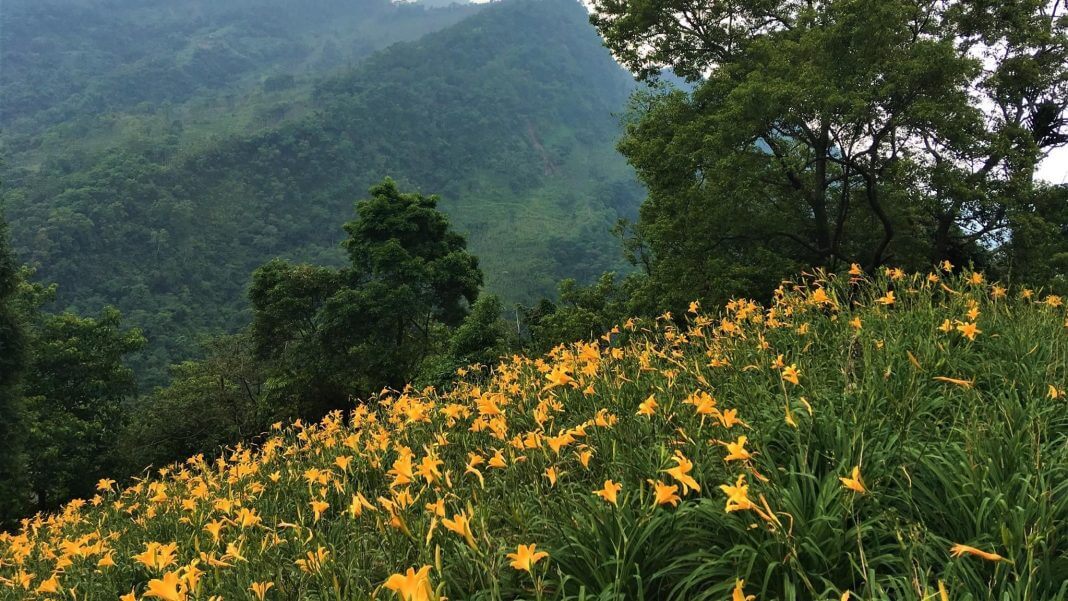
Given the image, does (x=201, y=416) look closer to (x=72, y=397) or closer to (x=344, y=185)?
(x=72, y=397)

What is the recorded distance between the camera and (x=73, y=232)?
52.4 meters

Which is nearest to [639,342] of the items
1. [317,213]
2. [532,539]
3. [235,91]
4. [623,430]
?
[623,430]

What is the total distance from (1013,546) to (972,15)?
1224 centimetres

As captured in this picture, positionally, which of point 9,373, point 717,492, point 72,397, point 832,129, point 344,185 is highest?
point 832,129

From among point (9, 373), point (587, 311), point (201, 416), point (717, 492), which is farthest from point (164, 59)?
point (717, 492)

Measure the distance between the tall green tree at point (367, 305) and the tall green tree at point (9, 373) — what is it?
5952 millimetres

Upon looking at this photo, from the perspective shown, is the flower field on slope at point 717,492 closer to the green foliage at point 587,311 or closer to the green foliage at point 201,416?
the green foliage at point 587,311

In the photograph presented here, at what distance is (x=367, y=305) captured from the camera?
16578mm

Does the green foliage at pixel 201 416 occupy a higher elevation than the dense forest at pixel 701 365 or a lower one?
lower

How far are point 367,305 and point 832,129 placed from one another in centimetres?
1286

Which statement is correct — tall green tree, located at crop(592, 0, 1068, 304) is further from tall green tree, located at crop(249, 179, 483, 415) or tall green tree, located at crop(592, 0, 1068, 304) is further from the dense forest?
tall green tree, located at crop(249, 179, 483, 415)

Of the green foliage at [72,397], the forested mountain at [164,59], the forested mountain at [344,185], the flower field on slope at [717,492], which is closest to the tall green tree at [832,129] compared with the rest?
the flower field on slope at [717,492]

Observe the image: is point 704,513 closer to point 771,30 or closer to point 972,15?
point 972,15

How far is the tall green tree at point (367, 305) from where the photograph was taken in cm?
1648
